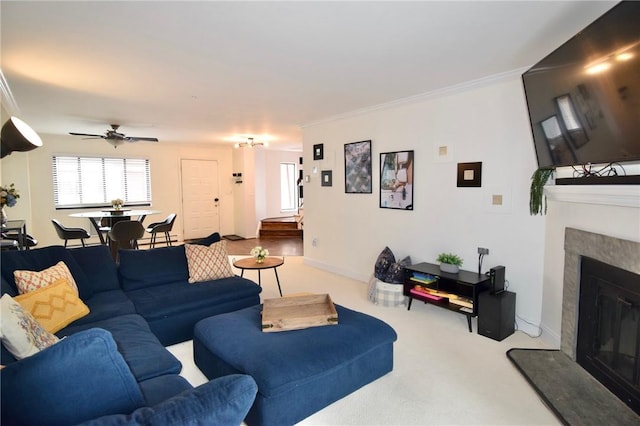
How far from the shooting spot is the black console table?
3.15 metres

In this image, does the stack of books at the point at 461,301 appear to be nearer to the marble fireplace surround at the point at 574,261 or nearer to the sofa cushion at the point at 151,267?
the marble fireplace surround at the point at 574,261

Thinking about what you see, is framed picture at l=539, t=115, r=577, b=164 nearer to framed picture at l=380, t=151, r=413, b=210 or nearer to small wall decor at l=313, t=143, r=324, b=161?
framed picture at l=380, t=151, r=413, b=210

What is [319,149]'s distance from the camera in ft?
17.9

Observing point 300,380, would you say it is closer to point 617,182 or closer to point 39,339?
point 39,339

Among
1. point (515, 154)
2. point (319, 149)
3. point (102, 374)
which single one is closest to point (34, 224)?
point (319, 149)

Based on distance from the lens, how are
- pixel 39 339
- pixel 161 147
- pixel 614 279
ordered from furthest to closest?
pixel 161 147
pixel 614 279
pixel 39 339

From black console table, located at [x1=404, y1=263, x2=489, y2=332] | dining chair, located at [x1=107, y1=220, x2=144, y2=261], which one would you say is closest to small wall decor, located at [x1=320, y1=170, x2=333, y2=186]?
black console table, located at [x1=404, y1=263, x2=489, y2=332]

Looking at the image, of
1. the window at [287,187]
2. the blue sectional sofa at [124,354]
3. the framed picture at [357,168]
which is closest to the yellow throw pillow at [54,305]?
the blue sectional sofa at [124,354]

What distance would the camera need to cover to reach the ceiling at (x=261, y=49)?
202cm

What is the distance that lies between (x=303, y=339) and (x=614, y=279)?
194 cm

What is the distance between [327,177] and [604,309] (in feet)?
12.4

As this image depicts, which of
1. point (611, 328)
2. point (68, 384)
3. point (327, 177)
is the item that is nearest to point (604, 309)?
point (611, 328)

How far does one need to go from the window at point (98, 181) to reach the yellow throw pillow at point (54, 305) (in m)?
5.68

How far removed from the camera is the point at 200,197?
28.1 feet
